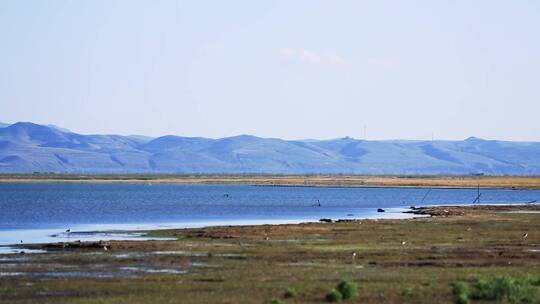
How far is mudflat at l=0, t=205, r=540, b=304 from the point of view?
34.2 m

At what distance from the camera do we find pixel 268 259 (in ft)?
148

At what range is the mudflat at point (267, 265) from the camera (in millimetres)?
34219

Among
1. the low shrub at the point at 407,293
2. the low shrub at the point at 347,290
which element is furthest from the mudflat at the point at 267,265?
the low shrub at the point at 347,290

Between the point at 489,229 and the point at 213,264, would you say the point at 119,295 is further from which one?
the point at 489,229

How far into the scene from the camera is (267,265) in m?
42.5

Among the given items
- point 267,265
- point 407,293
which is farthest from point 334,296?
point 267,265

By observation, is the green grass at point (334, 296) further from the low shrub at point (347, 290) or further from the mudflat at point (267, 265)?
the mudflat at point (267, 265)

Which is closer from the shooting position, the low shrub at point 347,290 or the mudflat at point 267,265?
the low shrub at point 347,290

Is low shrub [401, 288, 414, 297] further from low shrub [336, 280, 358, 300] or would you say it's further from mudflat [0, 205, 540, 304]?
low shrub [336, 280, 358, 300]

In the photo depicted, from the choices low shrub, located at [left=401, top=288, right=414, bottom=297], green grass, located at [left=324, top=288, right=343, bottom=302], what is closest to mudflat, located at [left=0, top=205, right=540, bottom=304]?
low shrub, located at [left=401, top=288, right=414, bottom=297]

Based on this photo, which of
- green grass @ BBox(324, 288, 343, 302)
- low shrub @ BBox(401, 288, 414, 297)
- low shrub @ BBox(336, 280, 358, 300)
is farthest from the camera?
low shrub @ BBox(401, 288, 414, 297)

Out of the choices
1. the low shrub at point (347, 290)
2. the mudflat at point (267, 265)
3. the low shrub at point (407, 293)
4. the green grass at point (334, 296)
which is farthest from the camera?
the mudflat at point (267, 265)

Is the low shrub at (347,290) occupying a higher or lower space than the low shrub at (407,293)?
higher

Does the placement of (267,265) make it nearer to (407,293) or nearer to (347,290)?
(347,290)
